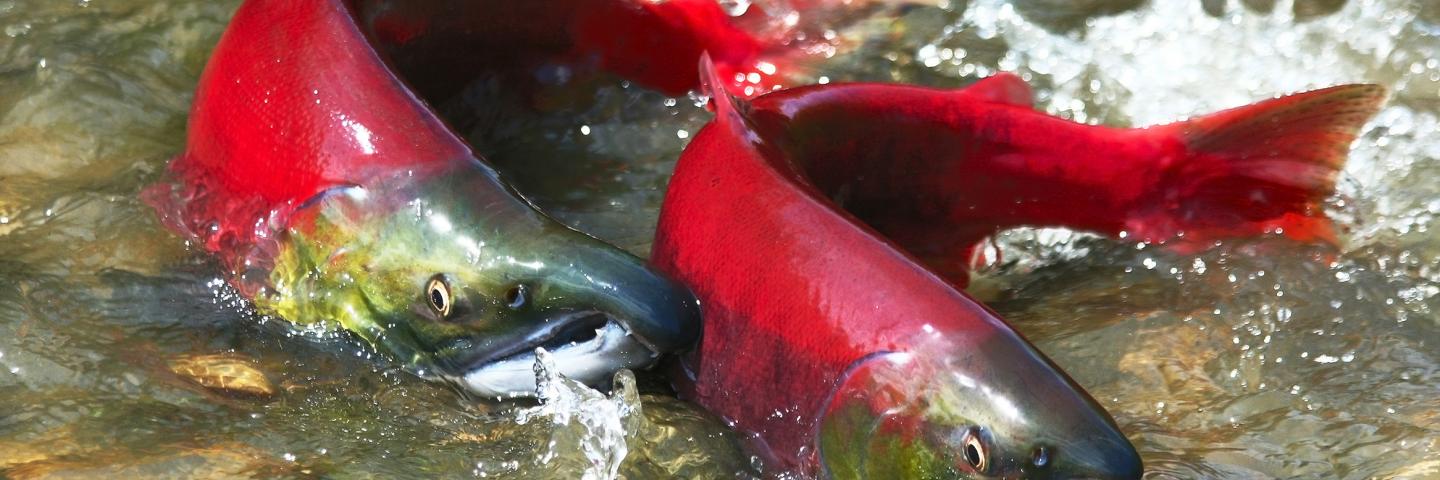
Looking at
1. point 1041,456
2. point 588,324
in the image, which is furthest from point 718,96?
point 1041,456

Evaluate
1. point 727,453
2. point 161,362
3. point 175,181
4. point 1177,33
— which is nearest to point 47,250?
point 175,181

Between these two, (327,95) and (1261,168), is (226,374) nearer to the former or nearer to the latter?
(327,95)

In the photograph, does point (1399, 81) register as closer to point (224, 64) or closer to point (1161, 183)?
point (1161, 183)

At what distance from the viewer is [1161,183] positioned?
3.82m

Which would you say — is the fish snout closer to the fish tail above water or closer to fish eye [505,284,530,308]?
fish eye [505,284,530,308]

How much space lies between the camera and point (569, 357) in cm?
316

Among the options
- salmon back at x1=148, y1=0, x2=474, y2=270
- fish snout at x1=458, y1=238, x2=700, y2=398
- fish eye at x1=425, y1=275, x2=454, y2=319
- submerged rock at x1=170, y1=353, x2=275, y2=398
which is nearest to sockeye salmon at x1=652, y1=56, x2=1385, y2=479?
fish snout at x1=458, y1=238, x2=700, y2=398

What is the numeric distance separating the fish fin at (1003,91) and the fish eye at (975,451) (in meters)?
1.15

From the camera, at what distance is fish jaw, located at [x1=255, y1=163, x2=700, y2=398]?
10.1 ft

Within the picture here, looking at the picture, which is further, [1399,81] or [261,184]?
[1399,81]

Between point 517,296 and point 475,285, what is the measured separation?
101 mm

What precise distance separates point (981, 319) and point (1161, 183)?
3.71ft

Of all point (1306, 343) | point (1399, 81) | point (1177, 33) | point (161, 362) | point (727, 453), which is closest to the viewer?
point (727, 453)

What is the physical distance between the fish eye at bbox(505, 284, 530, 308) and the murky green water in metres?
0.20
